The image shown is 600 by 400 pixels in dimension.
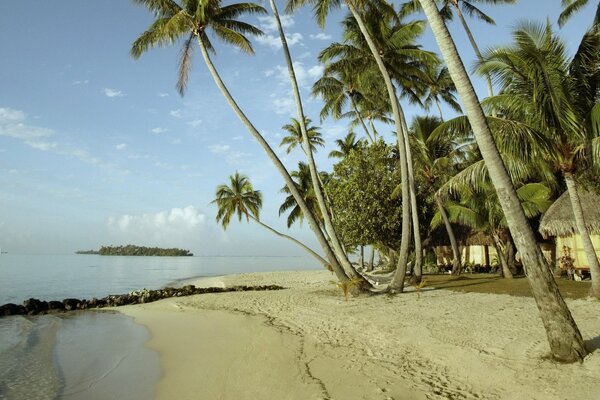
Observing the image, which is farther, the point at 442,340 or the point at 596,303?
the point at 596,303

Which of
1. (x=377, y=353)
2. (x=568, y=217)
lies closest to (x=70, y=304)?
(x=377, y=353)

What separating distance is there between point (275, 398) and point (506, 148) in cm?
791

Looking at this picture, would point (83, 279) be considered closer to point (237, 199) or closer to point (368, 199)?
point (237, 199)

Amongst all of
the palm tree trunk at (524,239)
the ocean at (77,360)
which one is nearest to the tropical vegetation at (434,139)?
the palm tree trunk at (524,239)

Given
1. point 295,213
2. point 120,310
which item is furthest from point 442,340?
point 295,213

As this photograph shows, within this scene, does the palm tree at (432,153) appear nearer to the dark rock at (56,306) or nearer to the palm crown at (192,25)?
the palm crown at (192,25)

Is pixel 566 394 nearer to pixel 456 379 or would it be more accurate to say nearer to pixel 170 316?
pixel 456 379

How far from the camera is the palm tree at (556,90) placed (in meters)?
7.66

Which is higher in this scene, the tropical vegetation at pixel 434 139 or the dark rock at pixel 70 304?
the tropical vegetation at pixel 434 139

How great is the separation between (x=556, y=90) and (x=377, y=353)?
21.1ft

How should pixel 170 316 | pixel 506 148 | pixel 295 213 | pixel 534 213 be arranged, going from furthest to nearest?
pixel 295 213 → pixel 534 213 → pixel 170 316 → pixel 506 148

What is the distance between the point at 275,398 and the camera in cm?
459

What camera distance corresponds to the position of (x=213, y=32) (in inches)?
556

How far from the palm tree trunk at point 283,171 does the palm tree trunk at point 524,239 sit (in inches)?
279
